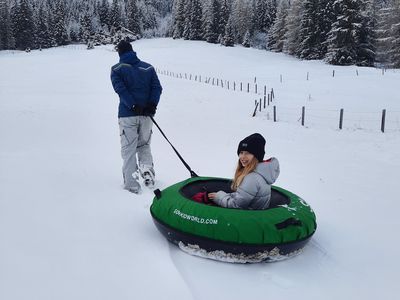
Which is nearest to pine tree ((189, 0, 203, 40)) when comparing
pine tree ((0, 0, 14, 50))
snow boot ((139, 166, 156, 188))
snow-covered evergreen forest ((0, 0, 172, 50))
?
snow-covered evergreen forest ((0, 0, 172, 50))

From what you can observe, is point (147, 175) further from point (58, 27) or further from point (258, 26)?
point (58, 27)

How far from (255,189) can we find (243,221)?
0.51 meters

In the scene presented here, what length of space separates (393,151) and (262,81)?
23.8 metres

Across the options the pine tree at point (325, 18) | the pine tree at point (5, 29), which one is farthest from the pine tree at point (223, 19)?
the pine tree at point (5, 29)

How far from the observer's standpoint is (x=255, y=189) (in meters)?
4.31

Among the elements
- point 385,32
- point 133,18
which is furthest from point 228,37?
point 385,32

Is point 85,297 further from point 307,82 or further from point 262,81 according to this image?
point 262,81

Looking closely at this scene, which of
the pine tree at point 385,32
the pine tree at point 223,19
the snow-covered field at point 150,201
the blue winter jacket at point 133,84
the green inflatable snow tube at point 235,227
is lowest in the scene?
the snow-covered field at point 150,201

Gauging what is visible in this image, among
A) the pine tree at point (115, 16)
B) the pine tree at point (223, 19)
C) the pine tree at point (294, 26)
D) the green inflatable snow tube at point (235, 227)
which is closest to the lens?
the green inflatable snow tube at point (235, 227)

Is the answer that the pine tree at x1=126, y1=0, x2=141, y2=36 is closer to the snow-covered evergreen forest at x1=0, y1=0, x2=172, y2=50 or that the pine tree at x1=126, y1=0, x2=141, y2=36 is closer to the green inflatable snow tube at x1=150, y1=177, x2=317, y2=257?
the snow-covered evergreen forest at x1=0, y1=0, x2=172, y2=50

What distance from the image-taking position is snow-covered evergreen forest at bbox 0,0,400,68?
41.9m

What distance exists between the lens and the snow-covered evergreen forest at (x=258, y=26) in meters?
41.9

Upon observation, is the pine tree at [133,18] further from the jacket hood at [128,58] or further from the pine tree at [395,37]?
the jacket hood at [128,58]

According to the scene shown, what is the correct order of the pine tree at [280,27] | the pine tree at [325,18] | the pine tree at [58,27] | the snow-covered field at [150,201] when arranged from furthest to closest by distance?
the pine tree at [58,27] → the pine tree at [280,27] → the pine tree at [325,18] → the snow-covered field at [150,201]
